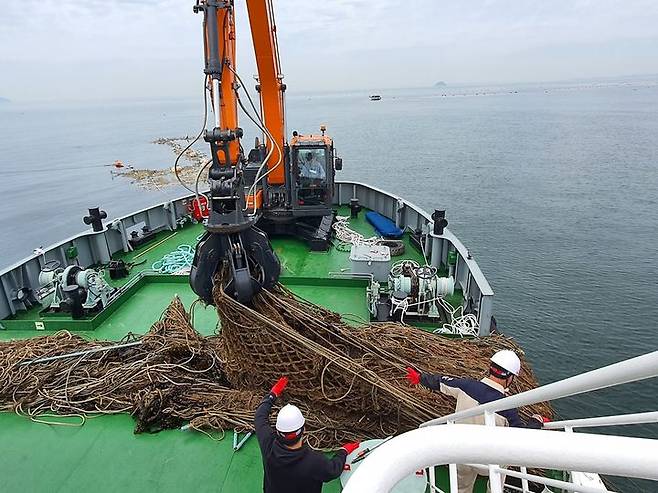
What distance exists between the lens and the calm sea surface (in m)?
8.99

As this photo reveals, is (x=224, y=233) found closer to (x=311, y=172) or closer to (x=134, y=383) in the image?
(x=134, y=383)

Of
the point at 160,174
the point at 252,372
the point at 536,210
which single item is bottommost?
the point at 160,174

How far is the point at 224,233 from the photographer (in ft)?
10.4

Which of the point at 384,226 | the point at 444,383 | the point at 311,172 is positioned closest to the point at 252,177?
the point at 311,172

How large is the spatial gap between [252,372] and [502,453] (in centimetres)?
315

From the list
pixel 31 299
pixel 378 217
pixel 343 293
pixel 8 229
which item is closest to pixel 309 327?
pixel 343 293

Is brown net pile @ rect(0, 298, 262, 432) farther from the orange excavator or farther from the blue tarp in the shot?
the blue tarp

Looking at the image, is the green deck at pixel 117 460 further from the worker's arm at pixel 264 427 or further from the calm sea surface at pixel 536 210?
the calm sea surface at pixel 536 210

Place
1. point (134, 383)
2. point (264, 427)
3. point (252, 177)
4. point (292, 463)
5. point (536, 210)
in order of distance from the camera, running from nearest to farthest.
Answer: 1. point (292, 463)
2. point (264, 427)
3. point (134, 383)
4. point (252, 177)
5. point (536, 210)

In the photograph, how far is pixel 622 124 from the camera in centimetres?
4012

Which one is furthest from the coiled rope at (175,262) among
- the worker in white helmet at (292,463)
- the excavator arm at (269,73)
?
the worker in white helmet at (292,463)

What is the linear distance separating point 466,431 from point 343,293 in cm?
552

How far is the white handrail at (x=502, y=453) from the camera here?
679 mm

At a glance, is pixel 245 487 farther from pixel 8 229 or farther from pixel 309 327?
pixel 8 229
